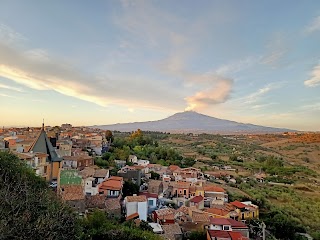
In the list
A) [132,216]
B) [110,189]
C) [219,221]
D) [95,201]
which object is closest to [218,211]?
[219,221]

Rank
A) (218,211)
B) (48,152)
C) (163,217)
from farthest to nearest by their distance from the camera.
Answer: (48,152)
(218,211)
(163,217)

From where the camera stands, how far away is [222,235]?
16375mm

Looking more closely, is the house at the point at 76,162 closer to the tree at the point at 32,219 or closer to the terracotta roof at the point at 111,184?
the terracotta roof at the point at 111,184

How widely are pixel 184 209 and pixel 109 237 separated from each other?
8940mm

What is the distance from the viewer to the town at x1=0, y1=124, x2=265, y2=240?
1706cm

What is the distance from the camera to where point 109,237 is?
42.5 feet

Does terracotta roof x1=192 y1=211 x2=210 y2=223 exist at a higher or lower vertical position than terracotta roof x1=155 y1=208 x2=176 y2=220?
lower

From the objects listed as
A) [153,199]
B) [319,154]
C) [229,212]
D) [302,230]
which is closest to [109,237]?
[153,199]

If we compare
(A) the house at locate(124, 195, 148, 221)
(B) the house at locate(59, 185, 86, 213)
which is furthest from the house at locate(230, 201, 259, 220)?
(B) the house at locate(59, 185, 86, 213)

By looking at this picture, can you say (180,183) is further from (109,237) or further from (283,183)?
(283,183)

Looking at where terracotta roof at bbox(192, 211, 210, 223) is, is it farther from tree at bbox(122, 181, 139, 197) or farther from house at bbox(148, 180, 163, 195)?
house at bbox(148, 180, 163, 195)

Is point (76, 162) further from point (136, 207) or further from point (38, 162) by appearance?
point (136, 207)

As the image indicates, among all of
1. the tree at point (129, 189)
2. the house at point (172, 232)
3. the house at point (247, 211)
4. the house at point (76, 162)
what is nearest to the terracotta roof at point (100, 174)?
the tree at point (129, 189)

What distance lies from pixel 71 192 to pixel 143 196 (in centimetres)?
461
